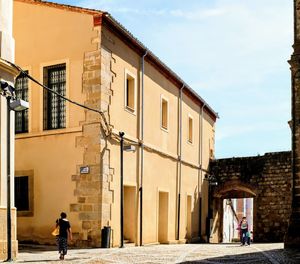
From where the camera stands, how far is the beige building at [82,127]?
15.0m

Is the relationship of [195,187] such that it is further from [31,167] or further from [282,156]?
[31,167]

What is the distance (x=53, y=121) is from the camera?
52.5ft

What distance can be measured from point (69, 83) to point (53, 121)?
1365 millimetres

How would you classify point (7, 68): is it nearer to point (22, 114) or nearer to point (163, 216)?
point (22, 114)

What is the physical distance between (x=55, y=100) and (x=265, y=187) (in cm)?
1270

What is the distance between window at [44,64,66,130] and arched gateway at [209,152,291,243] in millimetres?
11953

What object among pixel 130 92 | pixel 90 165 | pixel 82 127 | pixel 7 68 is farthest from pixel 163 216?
pixel 7 68

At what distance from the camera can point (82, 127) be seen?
15242 mm

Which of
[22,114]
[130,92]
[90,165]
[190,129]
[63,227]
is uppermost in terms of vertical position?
[130,92]

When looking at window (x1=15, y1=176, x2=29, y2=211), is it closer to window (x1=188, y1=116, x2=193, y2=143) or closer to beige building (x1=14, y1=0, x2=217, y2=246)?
beige building (x1=14, y1=0, x2=217, y2=246)

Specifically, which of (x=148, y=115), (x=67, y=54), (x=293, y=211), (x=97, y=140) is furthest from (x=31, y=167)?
(x=293, y=211)

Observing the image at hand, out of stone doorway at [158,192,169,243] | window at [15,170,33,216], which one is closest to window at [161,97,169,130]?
stone doorway at [158,192,169,243]

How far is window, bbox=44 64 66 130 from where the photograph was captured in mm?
15898

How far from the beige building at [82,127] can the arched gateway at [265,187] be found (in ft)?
25.2
